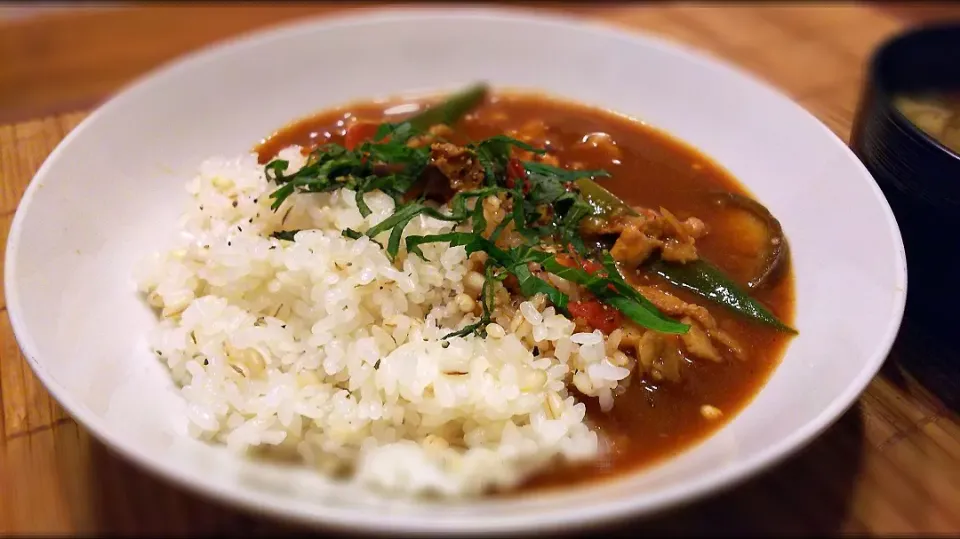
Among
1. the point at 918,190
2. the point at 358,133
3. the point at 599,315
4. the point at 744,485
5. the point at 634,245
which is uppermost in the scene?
the point at 918,190

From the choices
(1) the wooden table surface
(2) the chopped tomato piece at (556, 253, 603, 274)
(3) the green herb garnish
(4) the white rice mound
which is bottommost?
(1) the wooden table surface

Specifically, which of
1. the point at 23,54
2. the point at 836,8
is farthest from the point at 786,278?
the point at 23,54

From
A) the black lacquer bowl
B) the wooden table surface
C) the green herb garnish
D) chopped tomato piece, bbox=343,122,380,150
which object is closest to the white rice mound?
the green herb garnish

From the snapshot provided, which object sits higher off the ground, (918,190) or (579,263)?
(918,190)

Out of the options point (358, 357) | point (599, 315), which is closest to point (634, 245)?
point (599, 315)

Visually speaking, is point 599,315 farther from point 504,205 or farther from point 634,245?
point 504,205

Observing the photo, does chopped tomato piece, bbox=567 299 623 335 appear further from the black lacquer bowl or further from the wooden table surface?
the black lacquer bowl

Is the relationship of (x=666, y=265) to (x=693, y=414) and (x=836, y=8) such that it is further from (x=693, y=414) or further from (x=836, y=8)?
(x=836, y=8)
